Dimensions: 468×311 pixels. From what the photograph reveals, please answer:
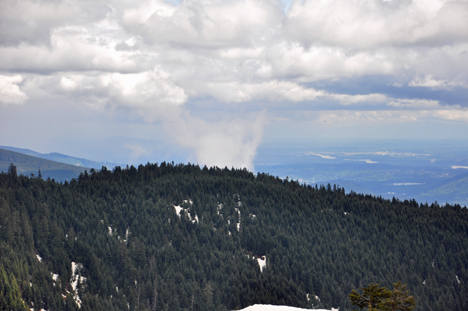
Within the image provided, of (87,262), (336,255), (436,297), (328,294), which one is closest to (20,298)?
(87,262)

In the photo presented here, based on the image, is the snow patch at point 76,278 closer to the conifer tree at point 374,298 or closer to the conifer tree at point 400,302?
the conifer tree at point 374,298

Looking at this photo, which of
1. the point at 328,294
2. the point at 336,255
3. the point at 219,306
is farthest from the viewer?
the point at 336,255

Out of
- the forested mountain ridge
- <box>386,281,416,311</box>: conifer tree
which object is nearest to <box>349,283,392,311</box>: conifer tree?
<box>386,281,416,311</box>: conifer tree

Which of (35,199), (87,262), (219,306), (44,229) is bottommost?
(219,306)

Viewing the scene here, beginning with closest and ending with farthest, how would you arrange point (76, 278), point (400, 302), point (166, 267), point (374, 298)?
1. point (400, 302)
2. point (374, 298)
3. point (76, 278)
4. point (166, 267)

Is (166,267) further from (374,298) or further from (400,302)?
(400,302)

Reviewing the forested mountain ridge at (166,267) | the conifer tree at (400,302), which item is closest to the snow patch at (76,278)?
the forested mountain ridge at (166,267)

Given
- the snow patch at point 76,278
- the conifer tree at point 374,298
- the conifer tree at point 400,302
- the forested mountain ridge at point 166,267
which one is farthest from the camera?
the snow patch at point 76,278

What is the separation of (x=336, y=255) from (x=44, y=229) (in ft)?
424

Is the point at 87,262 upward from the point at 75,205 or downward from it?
downward

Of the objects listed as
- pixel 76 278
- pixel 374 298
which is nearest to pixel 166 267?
pixel 76 278

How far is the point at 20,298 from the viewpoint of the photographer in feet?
428

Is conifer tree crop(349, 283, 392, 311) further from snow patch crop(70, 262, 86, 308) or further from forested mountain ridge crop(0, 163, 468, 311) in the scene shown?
snow patch crop(70, 262, 86, 308)

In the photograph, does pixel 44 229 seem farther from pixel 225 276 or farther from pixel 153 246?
pixel 225 276
